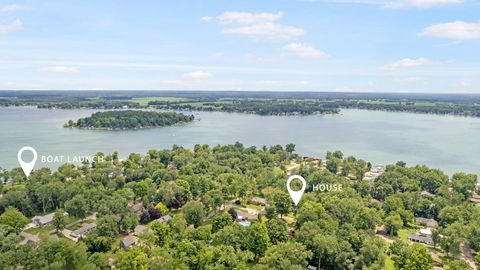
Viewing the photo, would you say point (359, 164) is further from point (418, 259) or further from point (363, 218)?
point (418, 259)

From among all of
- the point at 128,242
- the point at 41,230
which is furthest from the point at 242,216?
the point at 41,230

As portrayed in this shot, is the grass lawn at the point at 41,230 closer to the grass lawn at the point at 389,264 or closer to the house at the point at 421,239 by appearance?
the grass lawn at the point at 389,264

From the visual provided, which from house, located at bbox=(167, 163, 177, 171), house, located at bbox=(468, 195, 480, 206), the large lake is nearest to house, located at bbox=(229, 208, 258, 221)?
house, located at bbox=(167, 163, 177, 171)

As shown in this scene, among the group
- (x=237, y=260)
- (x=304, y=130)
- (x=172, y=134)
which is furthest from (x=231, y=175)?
(x=304, y=130)

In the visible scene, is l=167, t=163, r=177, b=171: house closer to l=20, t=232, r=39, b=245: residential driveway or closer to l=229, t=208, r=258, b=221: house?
l=229, t=208, r=258, b=221: house

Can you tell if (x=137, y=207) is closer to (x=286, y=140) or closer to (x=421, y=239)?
(x=421, y=239)

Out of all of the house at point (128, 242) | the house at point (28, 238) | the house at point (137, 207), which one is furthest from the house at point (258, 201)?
the house at point (28, 238)

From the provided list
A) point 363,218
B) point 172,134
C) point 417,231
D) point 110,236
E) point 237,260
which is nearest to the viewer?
point 237,260
